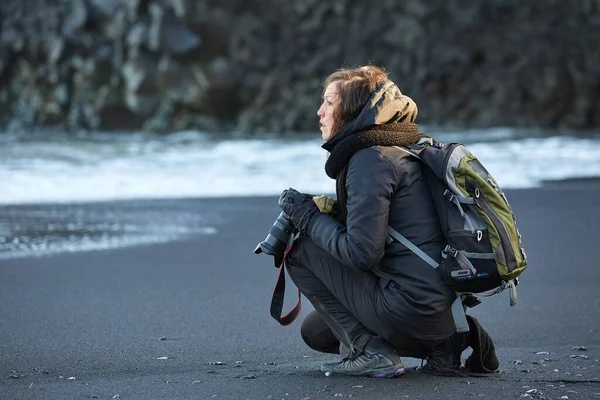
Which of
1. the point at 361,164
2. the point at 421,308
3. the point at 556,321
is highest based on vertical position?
the point at 361,164

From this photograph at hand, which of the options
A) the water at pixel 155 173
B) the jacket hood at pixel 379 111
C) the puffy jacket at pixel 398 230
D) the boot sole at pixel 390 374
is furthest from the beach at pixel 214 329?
the jacket hood at pixel 379 111

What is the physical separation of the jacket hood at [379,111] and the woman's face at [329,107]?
0.21 ft

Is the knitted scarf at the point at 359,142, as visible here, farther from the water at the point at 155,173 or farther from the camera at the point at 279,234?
the water at the point at 155,173

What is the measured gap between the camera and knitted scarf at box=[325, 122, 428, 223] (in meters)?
2.96

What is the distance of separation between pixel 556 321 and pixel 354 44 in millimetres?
14355

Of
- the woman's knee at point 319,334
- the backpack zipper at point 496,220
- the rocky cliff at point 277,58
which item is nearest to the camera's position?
the backpack zipper at point 496,220

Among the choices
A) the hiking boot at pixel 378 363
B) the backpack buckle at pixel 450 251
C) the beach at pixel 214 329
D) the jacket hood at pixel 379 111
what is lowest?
the beach at pixel 214 329

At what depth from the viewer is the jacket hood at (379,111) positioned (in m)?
2.99

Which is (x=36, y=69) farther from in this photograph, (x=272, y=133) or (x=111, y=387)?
(x=111, y=387)

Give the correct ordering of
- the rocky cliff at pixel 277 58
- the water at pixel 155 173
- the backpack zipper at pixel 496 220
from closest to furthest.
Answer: the backpack zipper at pixel 496 220, the water at pixel 155 173, the rocky cliff at pixel 277 58

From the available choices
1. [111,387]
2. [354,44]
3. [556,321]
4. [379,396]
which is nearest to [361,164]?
[379,396]

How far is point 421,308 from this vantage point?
9.81ft

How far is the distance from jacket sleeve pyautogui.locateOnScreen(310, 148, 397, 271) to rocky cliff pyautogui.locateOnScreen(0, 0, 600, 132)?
14.7m

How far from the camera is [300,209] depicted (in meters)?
3.07
